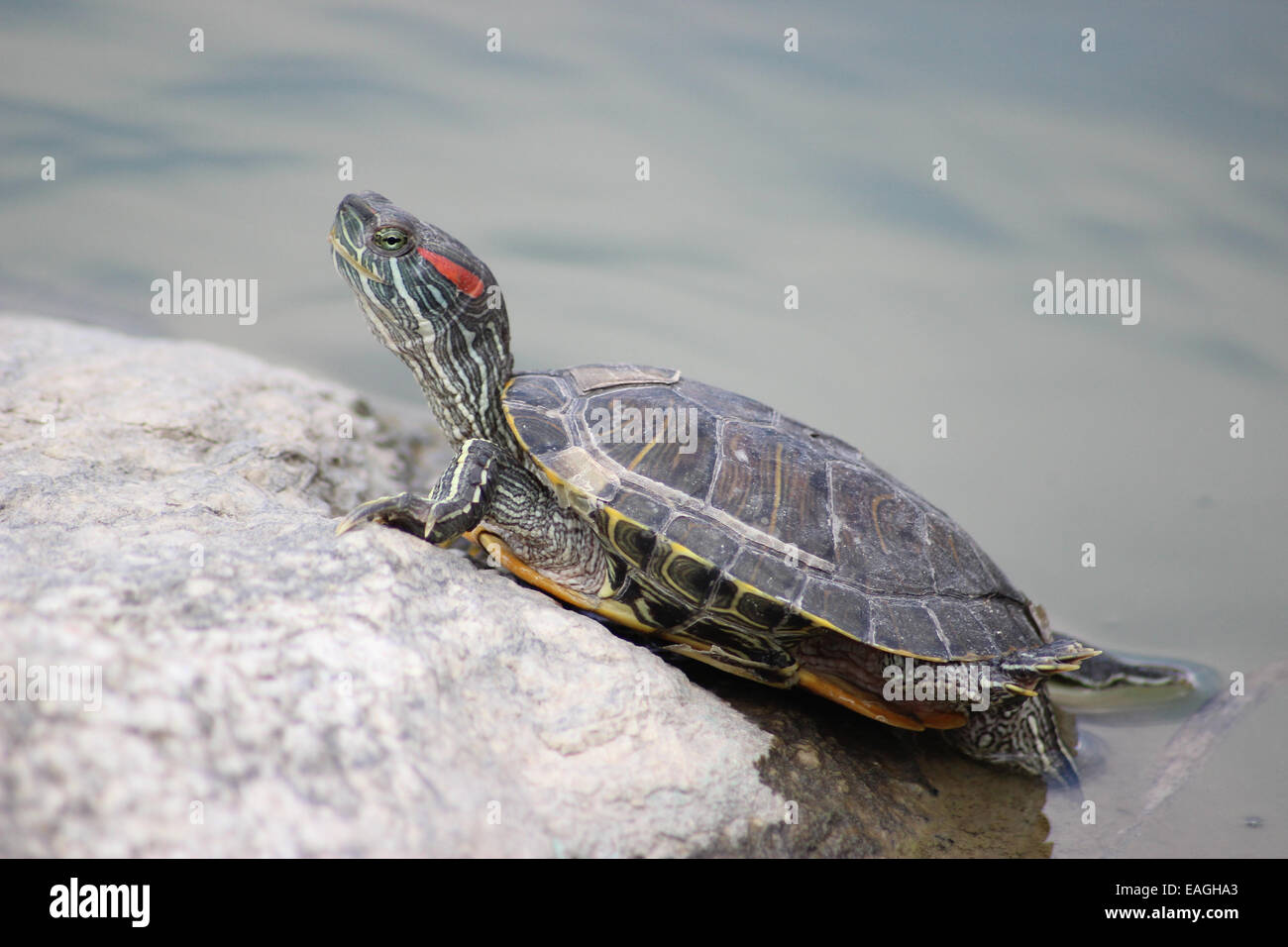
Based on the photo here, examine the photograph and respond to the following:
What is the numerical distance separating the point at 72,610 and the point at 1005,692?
309 centimetres

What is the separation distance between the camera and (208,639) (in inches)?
89.0

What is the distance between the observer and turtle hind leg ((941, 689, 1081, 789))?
363 cm


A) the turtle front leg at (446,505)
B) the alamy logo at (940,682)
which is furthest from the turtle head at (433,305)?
the alamy logo at (940,682)

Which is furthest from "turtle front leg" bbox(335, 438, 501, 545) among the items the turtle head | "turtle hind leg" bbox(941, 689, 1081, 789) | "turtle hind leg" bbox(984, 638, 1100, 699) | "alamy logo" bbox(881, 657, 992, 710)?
"turtle hind leg" bbox(941, 689, 1081, 789)

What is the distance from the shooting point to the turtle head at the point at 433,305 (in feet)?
11.7

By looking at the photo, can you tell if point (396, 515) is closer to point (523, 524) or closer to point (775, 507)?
point (523, 524)

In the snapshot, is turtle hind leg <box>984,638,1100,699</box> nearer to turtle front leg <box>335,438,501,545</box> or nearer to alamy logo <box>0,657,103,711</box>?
turtle front leg <box>335,438,501,545</box>

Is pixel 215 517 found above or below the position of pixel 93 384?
below

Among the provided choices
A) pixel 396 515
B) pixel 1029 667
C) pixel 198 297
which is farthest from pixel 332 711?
pixel 198 297

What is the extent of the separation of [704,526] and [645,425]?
0.58 metres

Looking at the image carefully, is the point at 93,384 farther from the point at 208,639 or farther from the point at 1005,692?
the point at 1005,692

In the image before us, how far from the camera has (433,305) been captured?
3658 millimetres

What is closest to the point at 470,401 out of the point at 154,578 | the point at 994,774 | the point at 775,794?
the point at 154,578
